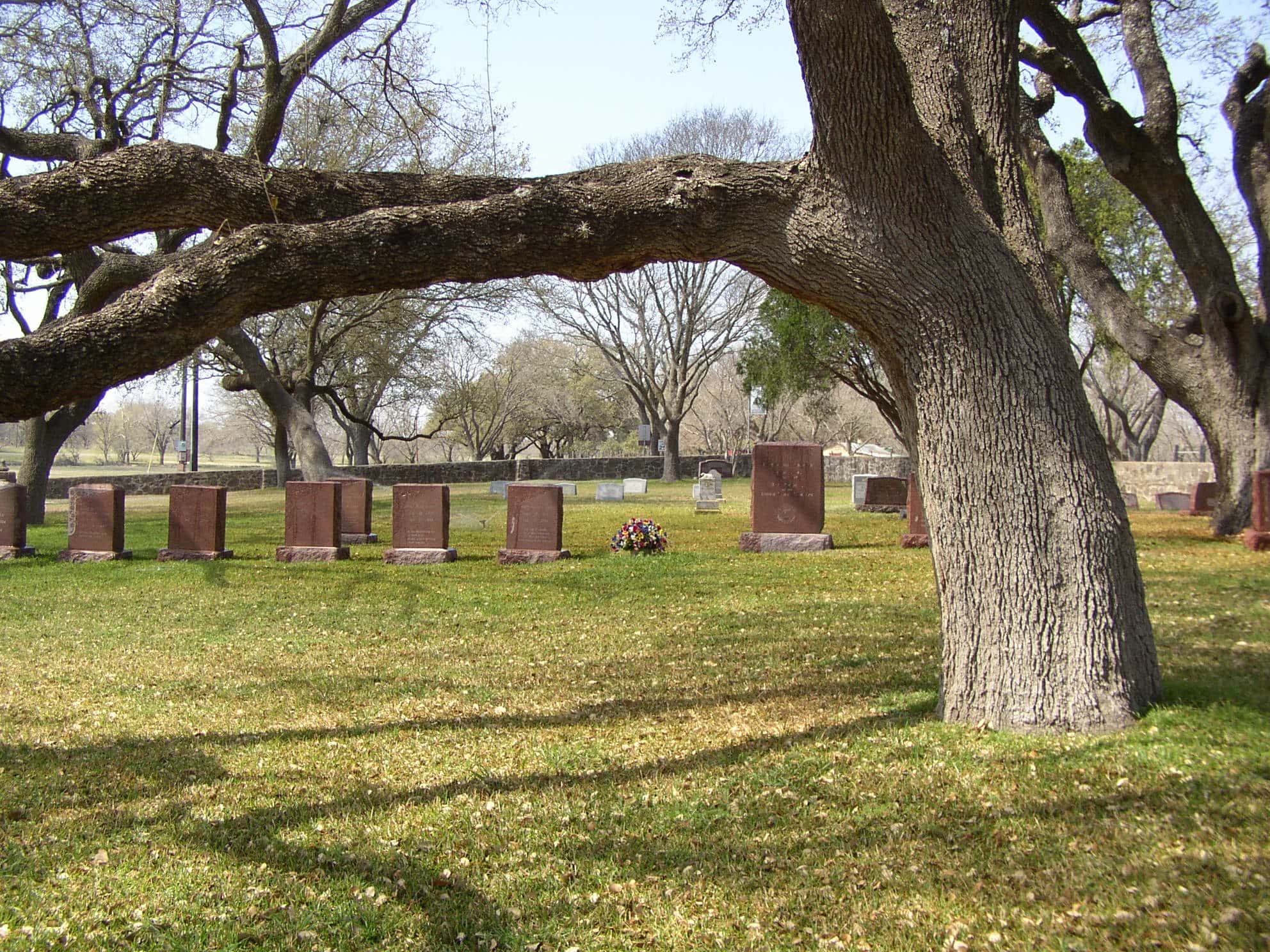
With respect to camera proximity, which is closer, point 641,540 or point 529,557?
point 529,557

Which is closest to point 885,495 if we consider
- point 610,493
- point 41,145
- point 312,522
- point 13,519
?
point 610,493

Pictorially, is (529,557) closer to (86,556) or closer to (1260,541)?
(86,556)

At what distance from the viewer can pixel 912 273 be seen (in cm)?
497

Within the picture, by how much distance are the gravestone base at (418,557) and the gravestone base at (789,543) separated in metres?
4.41

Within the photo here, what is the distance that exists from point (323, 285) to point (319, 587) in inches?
334

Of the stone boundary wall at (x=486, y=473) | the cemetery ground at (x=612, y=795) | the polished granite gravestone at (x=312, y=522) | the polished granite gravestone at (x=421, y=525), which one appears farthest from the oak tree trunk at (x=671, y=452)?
the cemetery ground at (x=612, y=795)

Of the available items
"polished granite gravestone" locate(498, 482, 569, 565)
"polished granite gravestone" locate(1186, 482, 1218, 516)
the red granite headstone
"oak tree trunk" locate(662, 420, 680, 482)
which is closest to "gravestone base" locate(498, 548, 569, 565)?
"polished granite gravestone" locate(498, 482, 569, 565)

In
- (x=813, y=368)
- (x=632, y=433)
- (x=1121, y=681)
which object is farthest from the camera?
(x=632, y=433)

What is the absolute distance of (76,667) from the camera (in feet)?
25.6

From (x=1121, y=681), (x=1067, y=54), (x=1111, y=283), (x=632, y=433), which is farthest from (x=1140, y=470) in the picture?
(x=632, y=433)

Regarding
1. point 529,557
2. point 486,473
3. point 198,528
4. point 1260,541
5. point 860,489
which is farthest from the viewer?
point 486,473

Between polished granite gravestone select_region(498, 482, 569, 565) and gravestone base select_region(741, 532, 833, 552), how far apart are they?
9.39 feet

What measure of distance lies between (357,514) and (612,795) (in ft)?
46.6

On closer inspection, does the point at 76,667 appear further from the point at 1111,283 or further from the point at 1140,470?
the point at 1140,470
